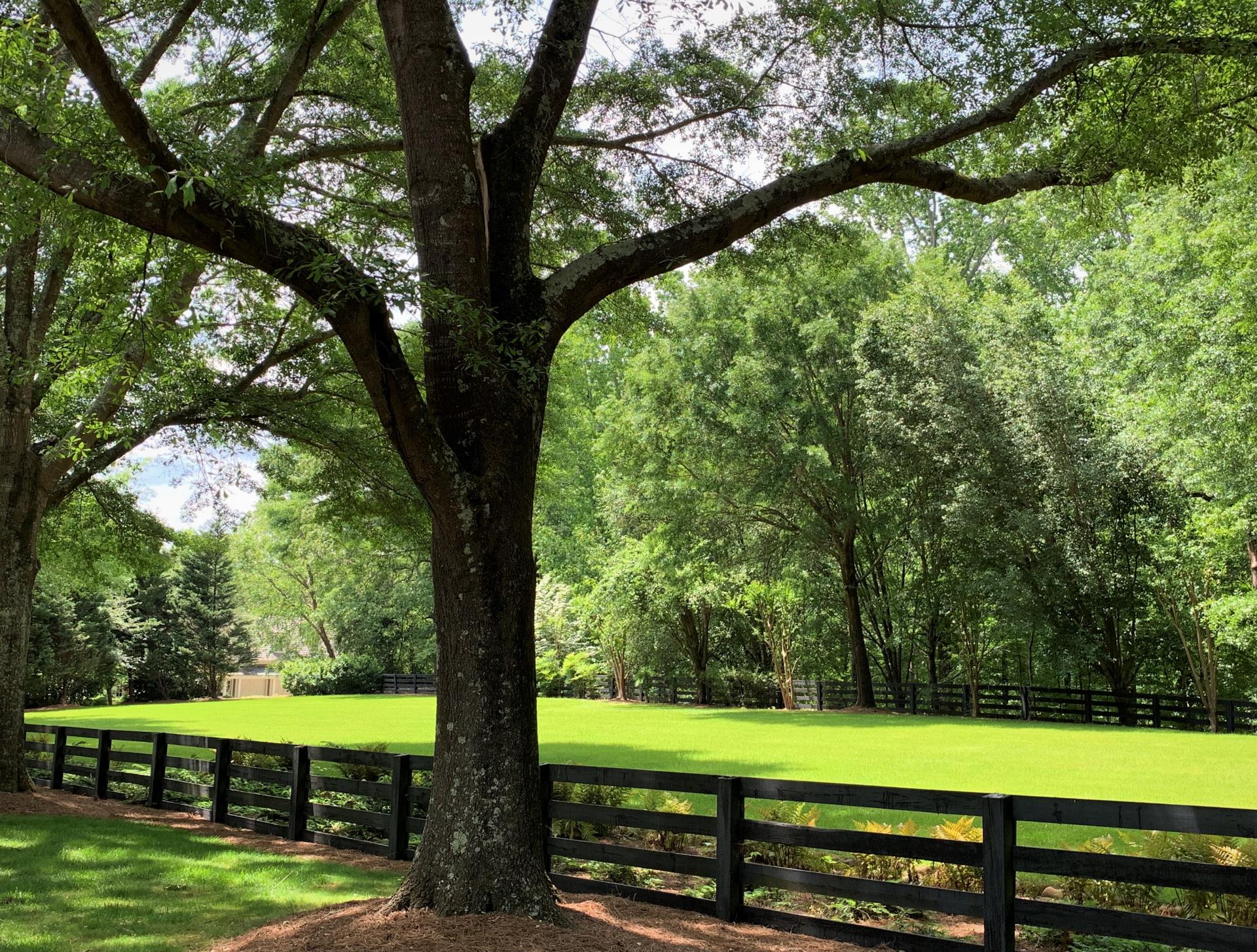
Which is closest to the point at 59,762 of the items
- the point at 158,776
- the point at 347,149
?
the point at 158,776

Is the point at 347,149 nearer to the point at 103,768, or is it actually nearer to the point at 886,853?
the point at 103,768

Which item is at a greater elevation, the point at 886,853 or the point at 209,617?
the point at 209,617

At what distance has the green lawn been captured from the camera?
40.0 feet

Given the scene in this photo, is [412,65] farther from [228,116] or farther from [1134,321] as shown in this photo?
[1134,321]

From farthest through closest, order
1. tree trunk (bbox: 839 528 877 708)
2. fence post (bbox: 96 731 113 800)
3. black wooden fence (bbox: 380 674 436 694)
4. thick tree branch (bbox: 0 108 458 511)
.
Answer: black wooden fence (bbox: 380 674 436 694)
tree trunk (bbox: 839 528 877 708)
fence post (bbox: 96 731 113 800)
thick tree branch (bbox: 0 108 458 511)

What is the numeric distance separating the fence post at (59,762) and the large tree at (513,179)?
8452mm

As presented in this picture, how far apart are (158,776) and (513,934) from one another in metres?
8.07

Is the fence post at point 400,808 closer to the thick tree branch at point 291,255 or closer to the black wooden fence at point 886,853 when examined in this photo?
the black wooden fence at point 886,853

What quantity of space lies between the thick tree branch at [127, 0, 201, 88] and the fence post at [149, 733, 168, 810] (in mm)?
7441

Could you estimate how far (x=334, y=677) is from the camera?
154 feet

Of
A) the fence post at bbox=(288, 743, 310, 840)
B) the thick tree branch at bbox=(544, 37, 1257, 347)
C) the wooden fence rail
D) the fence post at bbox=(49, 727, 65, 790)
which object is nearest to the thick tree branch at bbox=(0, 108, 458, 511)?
the thick tree branch at bbox=(544, 37, 1257, 347)

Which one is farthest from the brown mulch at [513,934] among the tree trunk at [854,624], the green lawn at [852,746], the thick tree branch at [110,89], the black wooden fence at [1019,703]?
the tree trunk at [854,624]

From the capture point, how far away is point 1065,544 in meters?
25.6

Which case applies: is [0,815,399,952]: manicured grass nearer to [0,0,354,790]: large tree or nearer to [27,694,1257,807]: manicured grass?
[0,0,354,790]: large tree
